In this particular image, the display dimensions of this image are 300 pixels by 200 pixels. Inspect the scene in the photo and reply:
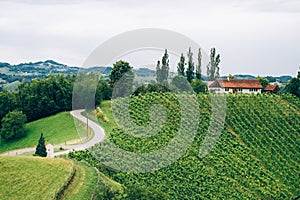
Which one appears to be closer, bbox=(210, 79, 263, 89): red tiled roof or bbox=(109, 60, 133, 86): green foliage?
bbox=(109, 60, 133, 86): green foliage

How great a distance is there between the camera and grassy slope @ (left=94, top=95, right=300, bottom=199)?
21.1 metres

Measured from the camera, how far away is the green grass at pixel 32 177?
16.0 meters

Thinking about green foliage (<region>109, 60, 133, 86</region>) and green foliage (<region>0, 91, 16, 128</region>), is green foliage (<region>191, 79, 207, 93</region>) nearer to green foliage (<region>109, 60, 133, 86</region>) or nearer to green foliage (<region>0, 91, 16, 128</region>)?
green foliage (<region>109, 60, 133, 86</region>)

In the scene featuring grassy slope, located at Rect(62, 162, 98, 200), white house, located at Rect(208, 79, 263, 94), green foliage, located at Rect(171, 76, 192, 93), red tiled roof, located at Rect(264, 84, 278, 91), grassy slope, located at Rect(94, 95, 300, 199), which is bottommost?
grassy slope, located at Rect(94, 95, 300, 199)

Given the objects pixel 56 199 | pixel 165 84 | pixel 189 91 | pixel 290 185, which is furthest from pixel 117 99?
pixel 56 199

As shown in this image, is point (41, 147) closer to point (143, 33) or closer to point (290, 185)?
point (143, 33)

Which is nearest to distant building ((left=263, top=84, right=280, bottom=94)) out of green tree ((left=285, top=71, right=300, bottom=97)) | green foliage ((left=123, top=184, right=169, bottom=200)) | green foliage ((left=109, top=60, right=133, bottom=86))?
green tree ((left=285, top=71, right=300, bottom=97))

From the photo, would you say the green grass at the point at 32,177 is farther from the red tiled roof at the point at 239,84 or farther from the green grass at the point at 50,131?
the red tiled roof at the point at 239,84

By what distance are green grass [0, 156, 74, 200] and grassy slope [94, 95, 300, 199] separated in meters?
3.66

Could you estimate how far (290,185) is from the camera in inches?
928

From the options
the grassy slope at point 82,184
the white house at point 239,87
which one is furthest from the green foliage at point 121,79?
the grassy slope at point 82,184

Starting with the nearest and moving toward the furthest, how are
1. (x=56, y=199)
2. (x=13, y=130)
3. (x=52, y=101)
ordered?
(x=56, y=199)
(x=13, y=130)
(x=52, y=101)

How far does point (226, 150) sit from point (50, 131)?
45.4ft

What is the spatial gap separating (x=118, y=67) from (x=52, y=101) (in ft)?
21.9
